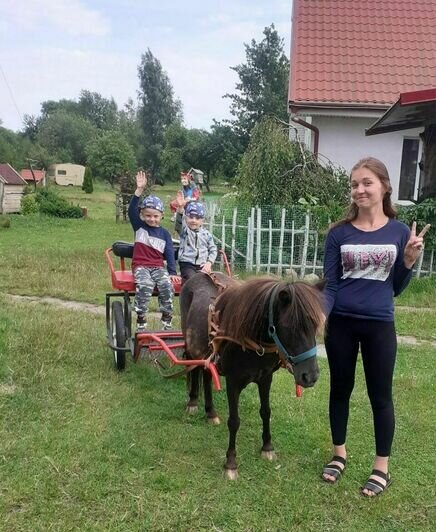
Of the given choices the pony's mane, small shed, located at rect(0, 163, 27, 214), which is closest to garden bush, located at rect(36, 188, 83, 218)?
small shed, located at rect(0, 163, 27, 214)

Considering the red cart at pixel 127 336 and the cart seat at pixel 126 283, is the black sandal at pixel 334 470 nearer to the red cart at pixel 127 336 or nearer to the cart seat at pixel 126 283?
the red cart at pixel 127 336

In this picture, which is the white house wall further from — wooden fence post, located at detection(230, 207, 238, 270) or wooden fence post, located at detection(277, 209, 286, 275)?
wooden fence post, located at detection(230, 207, 238, 270)

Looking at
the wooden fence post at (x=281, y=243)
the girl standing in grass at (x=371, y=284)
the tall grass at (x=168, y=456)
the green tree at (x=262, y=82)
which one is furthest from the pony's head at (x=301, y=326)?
the green tree at (x=262, y=82)

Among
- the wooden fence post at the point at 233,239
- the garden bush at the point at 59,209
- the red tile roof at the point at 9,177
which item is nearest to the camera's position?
the wooden fence post at the point at 233,239

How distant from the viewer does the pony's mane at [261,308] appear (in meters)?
2.71

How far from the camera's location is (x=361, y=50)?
13109 millimetres

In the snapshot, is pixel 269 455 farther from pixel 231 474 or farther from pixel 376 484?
pixel 376 484

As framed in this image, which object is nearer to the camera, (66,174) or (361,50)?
(361,50)

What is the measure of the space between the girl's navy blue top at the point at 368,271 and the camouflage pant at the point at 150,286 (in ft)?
7.15

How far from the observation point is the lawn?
2.95 metres

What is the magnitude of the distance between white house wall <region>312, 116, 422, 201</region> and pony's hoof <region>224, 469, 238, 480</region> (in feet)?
31.8

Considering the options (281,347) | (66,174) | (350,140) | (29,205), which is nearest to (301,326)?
(281,347)

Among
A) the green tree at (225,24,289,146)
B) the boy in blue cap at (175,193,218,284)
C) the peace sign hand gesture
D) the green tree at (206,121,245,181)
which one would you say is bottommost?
the boy in blue cap at (175,193,218,284)

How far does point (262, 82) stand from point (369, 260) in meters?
40.8
